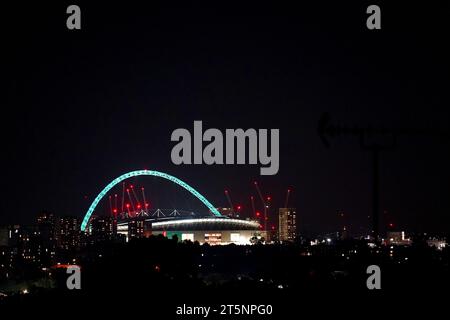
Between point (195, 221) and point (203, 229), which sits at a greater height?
point (195, 221)

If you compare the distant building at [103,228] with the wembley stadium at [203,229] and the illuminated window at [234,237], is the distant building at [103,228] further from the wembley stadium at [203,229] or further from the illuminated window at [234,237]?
the illuminated window at [234,237]

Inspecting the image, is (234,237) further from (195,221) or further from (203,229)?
(195,221)

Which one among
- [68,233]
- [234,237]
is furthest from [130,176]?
[234,237]

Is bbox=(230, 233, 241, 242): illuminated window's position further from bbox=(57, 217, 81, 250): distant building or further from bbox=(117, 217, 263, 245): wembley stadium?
bbox=(57, 217, 81, 250): distant building

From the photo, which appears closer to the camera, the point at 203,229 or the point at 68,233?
the point at 68,233

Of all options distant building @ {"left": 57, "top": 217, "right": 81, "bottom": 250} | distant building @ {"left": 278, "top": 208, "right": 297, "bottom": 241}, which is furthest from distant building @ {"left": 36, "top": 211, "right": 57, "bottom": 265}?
distant building @ {"left": 278, "top": 208, "right": 297, "bottom": 241}

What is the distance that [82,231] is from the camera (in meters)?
125

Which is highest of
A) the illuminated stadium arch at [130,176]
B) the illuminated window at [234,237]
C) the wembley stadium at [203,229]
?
the illuminated stadium arch at [130,176]

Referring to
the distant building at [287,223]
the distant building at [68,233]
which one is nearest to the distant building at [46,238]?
the distant building at [68,233]

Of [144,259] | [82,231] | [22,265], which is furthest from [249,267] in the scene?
[82,231]

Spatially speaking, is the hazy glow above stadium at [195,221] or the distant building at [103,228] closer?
the distant building at [103,228]
